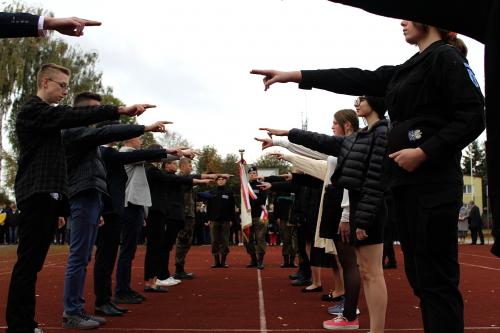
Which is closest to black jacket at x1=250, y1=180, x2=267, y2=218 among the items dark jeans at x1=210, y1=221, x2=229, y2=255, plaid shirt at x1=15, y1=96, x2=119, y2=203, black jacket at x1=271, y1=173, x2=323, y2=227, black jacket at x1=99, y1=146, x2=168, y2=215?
dark jeans at x1=210, y1=221, x2=229, y2=255

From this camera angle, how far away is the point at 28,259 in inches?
183

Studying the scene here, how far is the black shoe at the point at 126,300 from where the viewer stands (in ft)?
24.7

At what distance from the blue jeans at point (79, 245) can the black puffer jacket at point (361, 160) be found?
7.18ft

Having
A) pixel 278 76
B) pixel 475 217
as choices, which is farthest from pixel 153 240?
pixel 475 217

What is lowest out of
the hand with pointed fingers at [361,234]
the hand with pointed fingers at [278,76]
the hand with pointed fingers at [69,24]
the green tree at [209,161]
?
the hand with pointed fingers at [361,234]

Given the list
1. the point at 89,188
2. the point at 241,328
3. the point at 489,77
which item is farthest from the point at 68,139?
the point at 489,77

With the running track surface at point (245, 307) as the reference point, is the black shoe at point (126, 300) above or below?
above

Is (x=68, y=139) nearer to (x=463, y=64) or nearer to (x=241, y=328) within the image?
(x=241, y=328)

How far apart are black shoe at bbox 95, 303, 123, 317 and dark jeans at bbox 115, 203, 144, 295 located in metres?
1.09

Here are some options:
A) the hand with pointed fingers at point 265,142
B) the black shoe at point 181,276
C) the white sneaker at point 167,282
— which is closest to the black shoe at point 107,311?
the hand with pointed fingers at point 265,142

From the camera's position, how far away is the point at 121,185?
6.88 m

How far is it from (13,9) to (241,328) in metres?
33.6

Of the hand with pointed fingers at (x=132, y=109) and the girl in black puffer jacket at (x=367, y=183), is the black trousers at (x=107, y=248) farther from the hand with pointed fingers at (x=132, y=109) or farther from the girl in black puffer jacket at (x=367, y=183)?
the girl in black puffer jacket at (x=367, y=183)

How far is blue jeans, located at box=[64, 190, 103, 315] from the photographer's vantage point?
5621 millimetres
